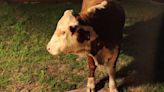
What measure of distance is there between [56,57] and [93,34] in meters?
1.59

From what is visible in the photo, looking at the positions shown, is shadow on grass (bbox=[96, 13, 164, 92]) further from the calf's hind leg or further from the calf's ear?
the calf's ear

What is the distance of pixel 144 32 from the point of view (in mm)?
5910

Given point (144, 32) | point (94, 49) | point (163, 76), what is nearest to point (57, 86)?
point (94, 49)

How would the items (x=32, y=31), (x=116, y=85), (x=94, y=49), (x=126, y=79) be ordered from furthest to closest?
(x=32, y=31), (x=126, y=79), (x=116, y=85), (x=94, y=49)

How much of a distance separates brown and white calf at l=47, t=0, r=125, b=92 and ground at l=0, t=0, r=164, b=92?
573mm

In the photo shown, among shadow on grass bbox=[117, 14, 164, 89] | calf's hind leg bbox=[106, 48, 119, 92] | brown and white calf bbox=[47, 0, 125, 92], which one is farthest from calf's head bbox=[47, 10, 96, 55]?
shadow on grass bbox=[117, 14, 164, 89]

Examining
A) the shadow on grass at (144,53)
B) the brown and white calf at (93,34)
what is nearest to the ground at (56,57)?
the shadow on grass at (144,53)

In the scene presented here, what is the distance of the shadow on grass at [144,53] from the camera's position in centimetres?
480

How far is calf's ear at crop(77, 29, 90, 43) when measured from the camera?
144 inches

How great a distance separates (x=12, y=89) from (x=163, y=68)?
6.30ft

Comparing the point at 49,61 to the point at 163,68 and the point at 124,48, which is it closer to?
the point at 124,48

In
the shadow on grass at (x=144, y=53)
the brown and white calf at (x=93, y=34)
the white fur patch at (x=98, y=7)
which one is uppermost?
the white fur patch at (x=98, y=7)

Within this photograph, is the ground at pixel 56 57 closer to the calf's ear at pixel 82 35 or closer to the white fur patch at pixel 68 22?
the calf's ear at pixel 82 35

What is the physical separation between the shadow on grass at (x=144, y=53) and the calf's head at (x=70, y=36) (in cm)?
105
